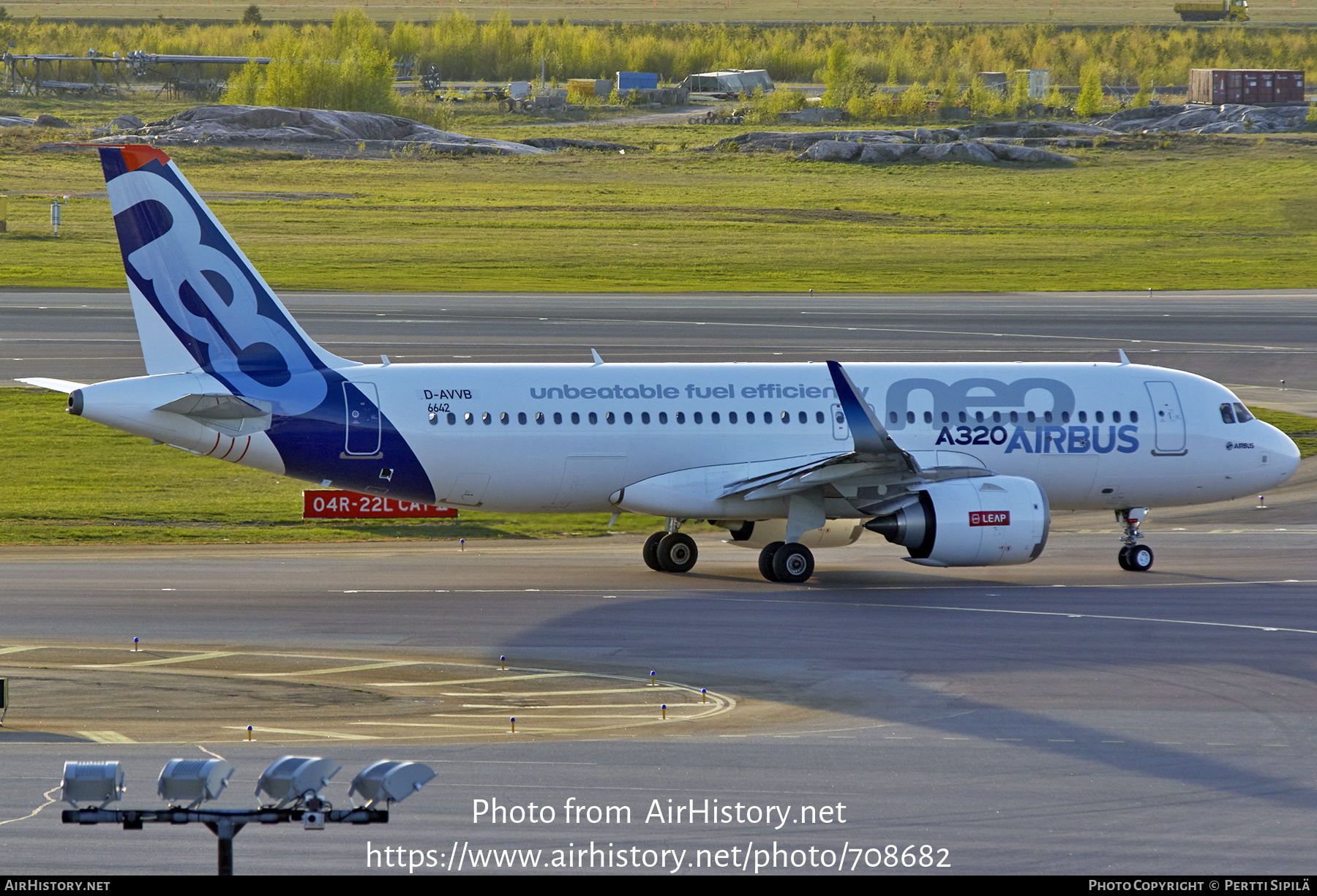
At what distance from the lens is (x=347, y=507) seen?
41344mm

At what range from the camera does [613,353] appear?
204ft

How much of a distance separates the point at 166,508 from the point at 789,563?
18045mm

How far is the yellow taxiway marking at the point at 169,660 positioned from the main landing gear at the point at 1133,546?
19784 millimetres

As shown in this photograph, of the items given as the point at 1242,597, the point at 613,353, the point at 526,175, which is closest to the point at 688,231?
the point at 526,175

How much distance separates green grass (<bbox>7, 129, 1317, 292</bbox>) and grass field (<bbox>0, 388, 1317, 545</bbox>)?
1328 inches

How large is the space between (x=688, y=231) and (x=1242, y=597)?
7788 centimetres

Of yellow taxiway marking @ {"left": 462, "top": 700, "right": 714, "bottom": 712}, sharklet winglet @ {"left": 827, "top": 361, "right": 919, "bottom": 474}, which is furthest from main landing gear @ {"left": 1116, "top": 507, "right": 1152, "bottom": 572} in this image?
yellow taxiway marking @ {"left": 462, "top": 700, "right": 714, "bottom": 712}

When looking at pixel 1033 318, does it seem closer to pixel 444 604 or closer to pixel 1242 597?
pixel 1242 597

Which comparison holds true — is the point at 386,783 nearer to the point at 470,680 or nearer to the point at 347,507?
the point at 470,680

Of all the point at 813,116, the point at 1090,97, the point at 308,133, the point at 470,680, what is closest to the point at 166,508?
the point at 470,680

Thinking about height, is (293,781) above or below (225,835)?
above

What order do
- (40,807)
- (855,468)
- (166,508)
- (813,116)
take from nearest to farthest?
1. (40,807)
2. (855,468)
3. (166,508)
4. (813,116)

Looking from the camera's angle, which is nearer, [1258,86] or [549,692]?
[549,692]

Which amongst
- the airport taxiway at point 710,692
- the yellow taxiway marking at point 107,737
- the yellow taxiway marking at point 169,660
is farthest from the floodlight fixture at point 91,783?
the yellow taxiway marking at point 169,660
